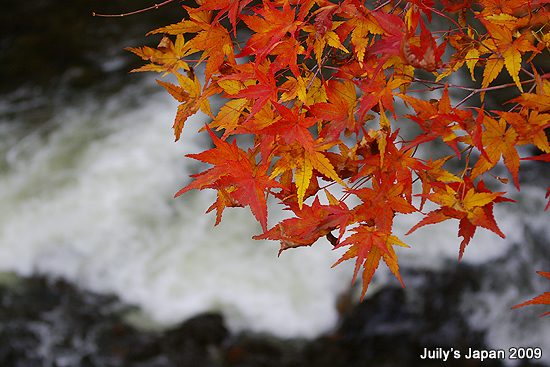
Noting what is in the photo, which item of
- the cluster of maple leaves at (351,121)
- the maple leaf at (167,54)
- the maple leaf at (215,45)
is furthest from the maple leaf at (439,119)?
the maple leaf at (167,54)

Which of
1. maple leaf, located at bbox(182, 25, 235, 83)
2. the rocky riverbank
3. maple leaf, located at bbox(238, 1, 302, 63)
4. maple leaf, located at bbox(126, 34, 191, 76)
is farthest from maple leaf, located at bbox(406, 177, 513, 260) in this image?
the rocky riverbank

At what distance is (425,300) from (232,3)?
250 cm

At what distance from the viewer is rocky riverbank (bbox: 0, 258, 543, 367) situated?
2510 mm

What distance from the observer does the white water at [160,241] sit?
2.75 meters

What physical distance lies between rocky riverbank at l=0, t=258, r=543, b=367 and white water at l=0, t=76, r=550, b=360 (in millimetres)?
110

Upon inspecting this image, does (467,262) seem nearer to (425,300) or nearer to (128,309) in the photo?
(425,300)

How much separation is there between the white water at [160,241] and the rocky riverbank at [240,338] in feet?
0.36

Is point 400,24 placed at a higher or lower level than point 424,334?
higher

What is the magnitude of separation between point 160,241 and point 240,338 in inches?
42.3

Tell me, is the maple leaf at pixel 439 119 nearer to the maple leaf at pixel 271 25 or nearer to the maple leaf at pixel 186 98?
the maple leaf at pixel 271 25

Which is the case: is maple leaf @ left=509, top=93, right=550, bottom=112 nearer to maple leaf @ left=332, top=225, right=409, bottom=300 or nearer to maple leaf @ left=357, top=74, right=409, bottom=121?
maple leaf @ left=357, top=74, right=409, bottom=121

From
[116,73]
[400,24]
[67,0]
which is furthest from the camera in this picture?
[67,0]

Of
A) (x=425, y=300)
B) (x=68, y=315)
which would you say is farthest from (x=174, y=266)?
(x=425, y=300)

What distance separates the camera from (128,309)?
275 centimetres
